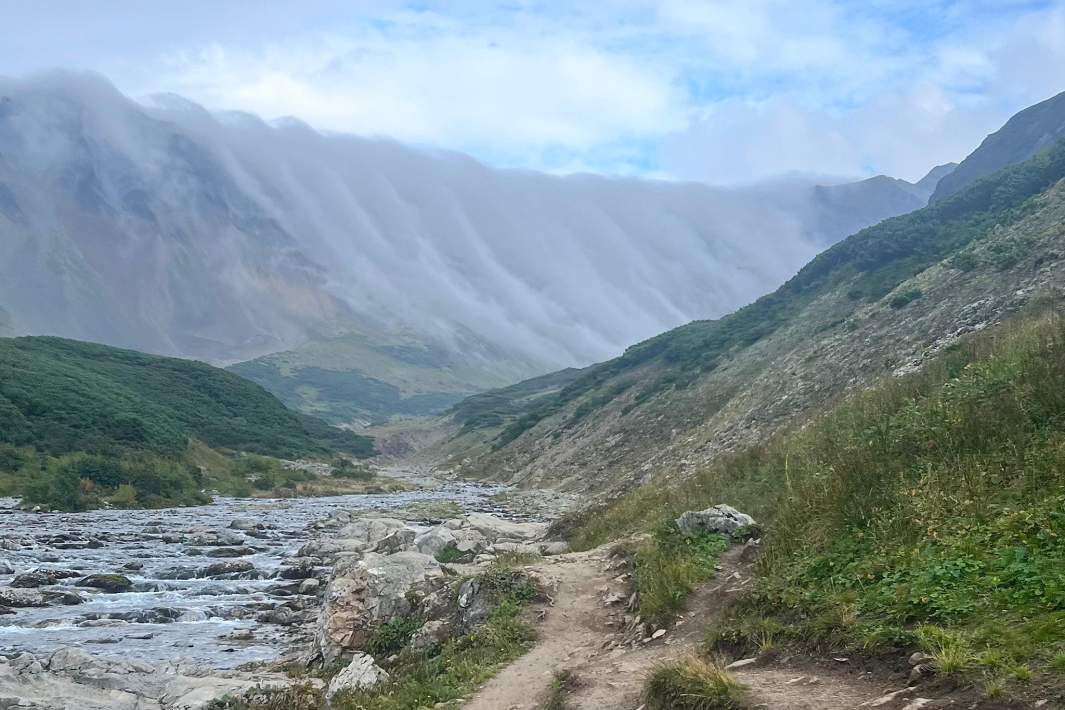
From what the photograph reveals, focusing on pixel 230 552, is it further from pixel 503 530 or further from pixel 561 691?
pixel 561 691

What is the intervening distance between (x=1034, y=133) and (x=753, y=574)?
12519cm

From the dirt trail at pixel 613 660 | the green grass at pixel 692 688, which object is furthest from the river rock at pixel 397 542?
the green grass at pixel 692 688

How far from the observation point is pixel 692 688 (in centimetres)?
782

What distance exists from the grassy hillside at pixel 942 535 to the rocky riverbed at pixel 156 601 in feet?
35.0

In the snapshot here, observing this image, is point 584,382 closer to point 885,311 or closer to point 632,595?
point 885,311

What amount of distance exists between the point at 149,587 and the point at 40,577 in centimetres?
405

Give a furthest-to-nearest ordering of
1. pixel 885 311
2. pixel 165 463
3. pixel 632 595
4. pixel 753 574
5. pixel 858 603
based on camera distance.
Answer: pixel 165 463, pixel 885 311, pixel 632 595, pixel 753 574, pixel 858 603

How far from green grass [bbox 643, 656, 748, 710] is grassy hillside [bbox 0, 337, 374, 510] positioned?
54.5 m

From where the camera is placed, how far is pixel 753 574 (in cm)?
1173

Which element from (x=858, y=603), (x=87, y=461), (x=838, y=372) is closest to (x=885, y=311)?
(x=838, y=372)

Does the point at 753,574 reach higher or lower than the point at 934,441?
lower

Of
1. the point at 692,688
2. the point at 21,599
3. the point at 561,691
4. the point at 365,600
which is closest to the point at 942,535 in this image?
the point at 692,688

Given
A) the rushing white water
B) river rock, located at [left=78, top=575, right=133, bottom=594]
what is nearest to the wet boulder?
the rushing white water

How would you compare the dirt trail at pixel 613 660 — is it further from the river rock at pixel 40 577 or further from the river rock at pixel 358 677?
the river rock at pixel 40 577
